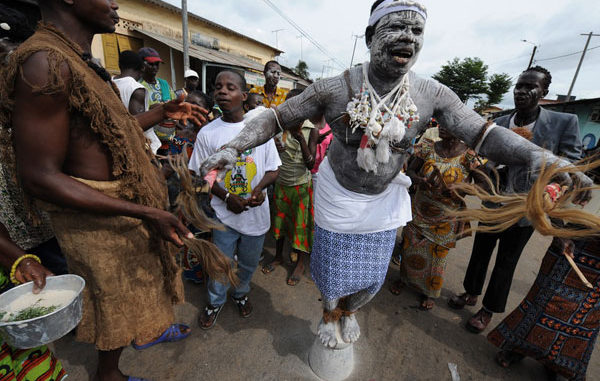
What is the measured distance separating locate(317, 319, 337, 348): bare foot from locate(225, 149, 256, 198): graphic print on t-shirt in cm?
124

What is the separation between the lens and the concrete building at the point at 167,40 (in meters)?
11.0

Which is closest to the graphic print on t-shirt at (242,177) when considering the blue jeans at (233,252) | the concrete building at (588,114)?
the blue jeans at (233,252)

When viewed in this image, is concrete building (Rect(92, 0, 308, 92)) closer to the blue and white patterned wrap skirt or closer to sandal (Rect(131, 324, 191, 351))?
sandal (Rect(131, 324, 191, 351))

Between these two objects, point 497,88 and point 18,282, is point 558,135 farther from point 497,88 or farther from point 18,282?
point 497,88

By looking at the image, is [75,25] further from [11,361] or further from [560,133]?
[560,133]

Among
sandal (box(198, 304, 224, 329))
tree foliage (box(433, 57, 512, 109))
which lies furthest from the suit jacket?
tree foliage (box(433, 57, 512, 109))

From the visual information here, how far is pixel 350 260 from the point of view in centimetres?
179

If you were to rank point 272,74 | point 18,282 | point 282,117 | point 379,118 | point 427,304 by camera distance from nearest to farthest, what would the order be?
1. point 18,282
2. point 379,118
3. point 282,117
4. point 427,304
5. point 272,74

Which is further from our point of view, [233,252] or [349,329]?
[233,252]

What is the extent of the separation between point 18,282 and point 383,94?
6.48 feet

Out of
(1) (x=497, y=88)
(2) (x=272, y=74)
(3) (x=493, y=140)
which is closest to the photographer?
(3) (x=493, y=140)

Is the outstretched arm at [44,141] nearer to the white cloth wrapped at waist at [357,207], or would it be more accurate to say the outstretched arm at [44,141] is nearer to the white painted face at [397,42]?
the white cloth wrapped at waist at [357,207]

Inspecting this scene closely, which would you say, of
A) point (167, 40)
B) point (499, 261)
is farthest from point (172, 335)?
point (167, 40)

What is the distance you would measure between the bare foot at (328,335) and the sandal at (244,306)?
0.95 metres
